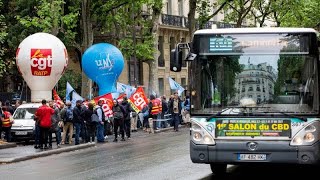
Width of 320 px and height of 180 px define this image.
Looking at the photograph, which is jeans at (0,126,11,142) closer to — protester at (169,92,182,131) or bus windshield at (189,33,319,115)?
protester at (169,92,182,131)

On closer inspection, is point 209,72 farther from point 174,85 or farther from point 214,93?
point 174,85

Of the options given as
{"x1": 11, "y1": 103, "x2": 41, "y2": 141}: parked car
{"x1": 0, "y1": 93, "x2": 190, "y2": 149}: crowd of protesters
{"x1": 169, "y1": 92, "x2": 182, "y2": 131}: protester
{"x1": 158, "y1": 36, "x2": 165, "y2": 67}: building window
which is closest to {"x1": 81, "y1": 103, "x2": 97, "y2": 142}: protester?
{"x1": 0, "y1": 93, "x2": 190, "y2": 149}: crowd of protesters

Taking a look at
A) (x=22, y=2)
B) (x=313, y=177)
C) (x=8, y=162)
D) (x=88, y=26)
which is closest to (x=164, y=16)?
(x=22, y=2)

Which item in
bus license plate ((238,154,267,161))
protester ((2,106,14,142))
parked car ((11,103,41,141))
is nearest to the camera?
bus license plate ((238,154,267,161))

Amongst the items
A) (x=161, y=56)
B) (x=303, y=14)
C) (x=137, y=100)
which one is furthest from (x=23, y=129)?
(x=161, y=56)

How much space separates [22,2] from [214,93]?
1178 inches

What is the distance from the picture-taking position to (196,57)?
12555 millimetres

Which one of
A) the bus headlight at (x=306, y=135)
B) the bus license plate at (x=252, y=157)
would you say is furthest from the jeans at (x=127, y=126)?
the bus headlight at (x=306, y=135)

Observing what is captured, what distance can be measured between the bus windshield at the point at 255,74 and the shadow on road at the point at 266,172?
2.34 m

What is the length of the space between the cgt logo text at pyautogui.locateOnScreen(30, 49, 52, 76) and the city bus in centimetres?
1817

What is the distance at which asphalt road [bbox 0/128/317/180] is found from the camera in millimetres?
14688

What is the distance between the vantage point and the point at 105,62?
106ft

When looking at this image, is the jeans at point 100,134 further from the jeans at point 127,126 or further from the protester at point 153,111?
the protester at point 153,111

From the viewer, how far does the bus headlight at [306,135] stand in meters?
11.9
